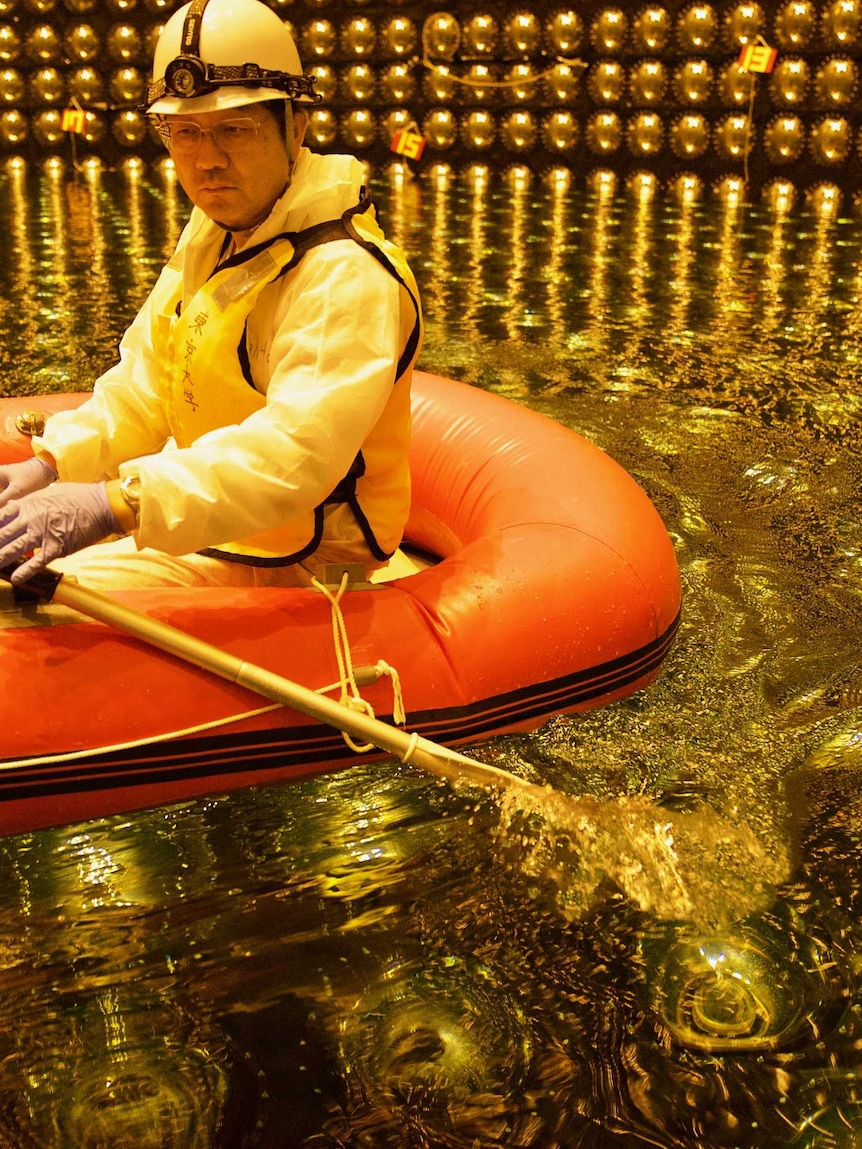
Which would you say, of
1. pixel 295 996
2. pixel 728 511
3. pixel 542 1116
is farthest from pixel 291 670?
pixel 728 511

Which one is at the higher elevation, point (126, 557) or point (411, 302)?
point (411, 302)

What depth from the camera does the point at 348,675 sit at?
1882 mm

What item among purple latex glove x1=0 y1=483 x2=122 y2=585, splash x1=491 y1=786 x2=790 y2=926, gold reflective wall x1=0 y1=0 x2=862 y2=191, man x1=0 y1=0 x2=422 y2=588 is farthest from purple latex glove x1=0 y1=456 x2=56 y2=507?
gold reflective wall x1=0 y1=0 x2=862 y2=191

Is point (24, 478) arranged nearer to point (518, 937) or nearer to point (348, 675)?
point (348, 675)

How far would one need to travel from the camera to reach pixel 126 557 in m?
2.09

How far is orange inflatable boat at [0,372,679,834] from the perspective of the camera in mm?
1792

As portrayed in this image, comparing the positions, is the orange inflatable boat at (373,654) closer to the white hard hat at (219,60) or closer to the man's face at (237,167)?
the man's face at (237,167)

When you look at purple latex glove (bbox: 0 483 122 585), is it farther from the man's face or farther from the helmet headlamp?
the helmet headlamp

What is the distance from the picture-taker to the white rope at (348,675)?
187 cm

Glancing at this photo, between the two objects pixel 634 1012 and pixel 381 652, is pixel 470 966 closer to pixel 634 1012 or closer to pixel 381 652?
pixel 634 1012

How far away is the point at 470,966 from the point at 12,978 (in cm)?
64

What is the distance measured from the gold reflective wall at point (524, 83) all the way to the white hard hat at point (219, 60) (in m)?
6.49

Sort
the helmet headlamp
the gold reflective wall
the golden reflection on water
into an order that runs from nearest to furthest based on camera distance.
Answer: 1. the golden reflection on water
2. the helmet headlamp
3. the gold reflective wall

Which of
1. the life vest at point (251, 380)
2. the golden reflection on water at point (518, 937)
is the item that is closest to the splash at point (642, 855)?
the golden reflection on water at point (518, 937)
